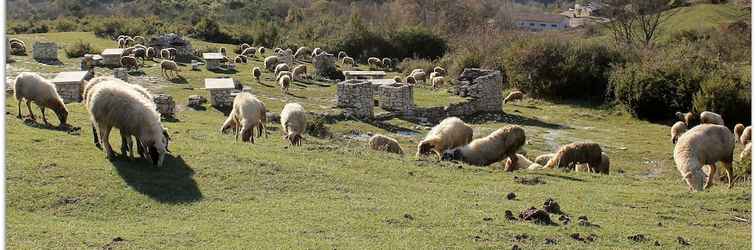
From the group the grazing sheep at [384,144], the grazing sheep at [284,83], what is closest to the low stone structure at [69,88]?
the grazing sheep at [284,83]

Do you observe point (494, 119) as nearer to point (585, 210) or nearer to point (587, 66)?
point (587, 66)

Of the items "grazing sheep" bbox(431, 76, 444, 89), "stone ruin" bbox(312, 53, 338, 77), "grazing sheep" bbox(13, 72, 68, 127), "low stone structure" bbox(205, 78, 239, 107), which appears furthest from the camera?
"stone ruin" bbox(312, 53, 338, 77)

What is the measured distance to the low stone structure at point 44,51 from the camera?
37469 millimetres

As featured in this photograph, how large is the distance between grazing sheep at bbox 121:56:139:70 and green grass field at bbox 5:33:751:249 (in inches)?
718

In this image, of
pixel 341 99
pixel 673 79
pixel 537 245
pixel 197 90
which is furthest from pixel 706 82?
pixel 537 245

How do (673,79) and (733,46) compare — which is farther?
(733,46)

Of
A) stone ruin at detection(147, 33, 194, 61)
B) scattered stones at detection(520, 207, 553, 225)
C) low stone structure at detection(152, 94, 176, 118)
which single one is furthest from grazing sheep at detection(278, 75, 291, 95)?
scattered stones at detection(520, 207, 553, 225)

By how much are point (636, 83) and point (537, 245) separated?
25484 mm

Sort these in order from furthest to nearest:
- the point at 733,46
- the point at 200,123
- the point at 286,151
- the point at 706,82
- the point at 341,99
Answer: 1. the point at 733,46
2. the point at 706,82
3. the point at 341,99
4. the point at 200,123
5. the point at 286,151

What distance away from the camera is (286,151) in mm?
16453

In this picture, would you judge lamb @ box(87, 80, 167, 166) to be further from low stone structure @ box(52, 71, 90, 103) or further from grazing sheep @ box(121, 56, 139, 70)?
grazing sheep @ box(121, 56, 139, 70)

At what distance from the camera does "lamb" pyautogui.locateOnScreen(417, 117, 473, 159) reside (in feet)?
63.1

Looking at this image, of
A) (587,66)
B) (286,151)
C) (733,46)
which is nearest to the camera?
(286,151)

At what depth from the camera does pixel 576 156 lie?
18953mm
